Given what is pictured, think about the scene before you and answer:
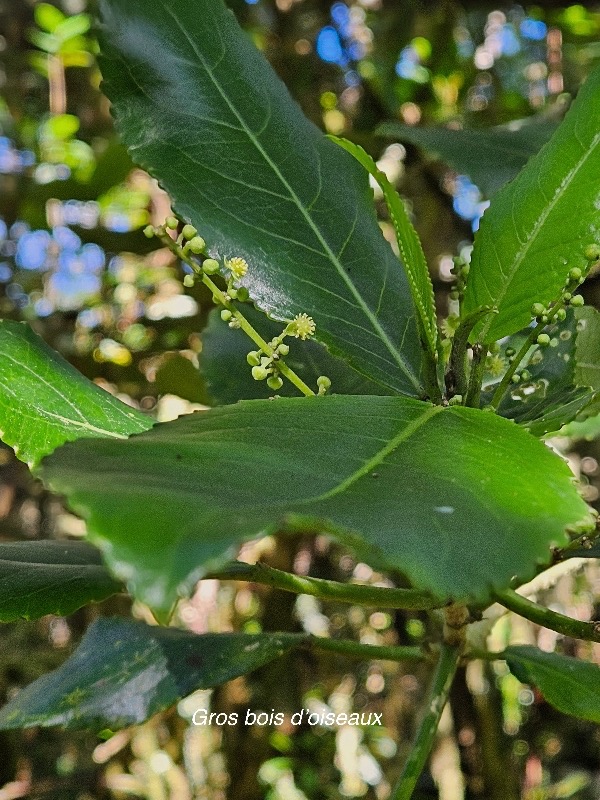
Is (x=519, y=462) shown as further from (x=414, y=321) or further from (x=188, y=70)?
(x=188, y=70)

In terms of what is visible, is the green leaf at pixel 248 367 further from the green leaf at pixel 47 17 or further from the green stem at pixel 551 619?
the green leaf at pixel 47 17

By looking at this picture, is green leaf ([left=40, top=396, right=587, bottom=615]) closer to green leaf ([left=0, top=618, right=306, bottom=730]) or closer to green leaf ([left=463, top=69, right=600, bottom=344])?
green leaf ([left=463, top=69, right=600, bottom=344])

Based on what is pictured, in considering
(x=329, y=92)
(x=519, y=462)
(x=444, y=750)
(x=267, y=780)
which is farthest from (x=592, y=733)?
(x=519, y=462)

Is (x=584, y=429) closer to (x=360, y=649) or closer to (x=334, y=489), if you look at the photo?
(x=360, y=649)

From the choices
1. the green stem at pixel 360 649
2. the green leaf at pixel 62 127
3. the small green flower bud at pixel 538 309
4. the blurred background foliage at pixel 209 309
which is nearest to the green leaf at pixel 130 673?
the green stem at pixel 360 649

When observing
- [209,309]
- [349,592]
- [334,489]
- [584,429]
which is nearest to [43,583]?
[349,592]

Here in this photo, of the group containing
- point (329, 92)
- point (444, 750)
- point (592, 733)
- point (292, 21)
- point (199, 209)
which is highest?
point (199, 209)
